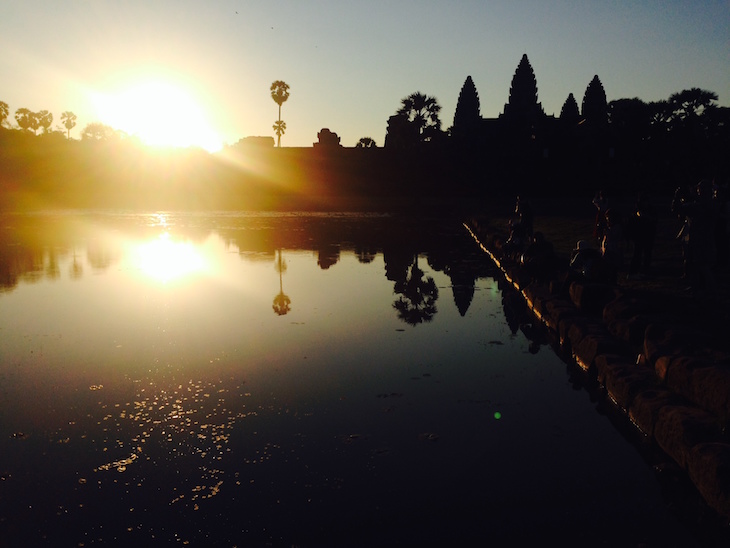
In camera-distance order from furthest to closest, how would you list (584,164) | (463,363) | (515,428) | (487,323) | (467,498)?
(584,164) < (487,323) < (463,363) < (515,428) < (467,498)

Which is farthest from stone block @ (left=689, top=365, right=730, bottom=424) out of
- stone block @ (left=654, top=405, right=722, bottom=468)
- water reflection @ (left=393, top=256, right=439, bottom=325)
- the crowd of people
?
water reflection @ (left=393, top=256, right=439, bottom=325)

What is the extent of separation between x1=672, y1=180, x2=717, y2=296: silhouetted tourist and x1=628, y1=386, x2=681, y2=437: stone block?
487cm

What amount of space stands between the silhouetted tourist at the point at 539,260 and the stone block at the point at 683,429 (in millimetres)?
7201

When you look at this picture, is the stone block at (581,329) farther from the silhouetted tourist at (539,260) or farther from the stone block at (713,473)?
the silhouetted tourist at (539,260)

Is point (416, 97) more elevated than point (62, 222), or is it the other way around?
point (416, 97)

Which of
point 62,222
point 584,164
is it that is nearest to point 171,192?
point 62,222

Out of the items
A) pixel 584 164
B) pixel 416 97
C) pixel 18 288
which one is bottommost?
pixel 18 288

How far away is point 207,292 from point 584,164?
174ft

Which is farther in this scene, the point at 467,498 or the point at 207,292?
the point at 207,292

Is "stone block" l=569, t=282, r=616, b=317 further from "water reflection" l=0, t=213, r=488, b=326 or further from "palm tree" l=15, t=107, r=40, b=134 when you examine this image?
"palm tree" l=15, t=107, r=40, b=134

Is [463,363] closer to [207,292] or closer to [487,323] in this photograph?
[487,323]

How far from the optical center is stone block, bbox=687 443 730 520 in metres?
4.21

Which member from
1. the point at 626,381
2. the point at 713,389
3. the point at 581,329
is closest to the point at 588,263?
the point at 581,329

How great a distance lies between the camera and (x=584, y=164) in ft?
195
